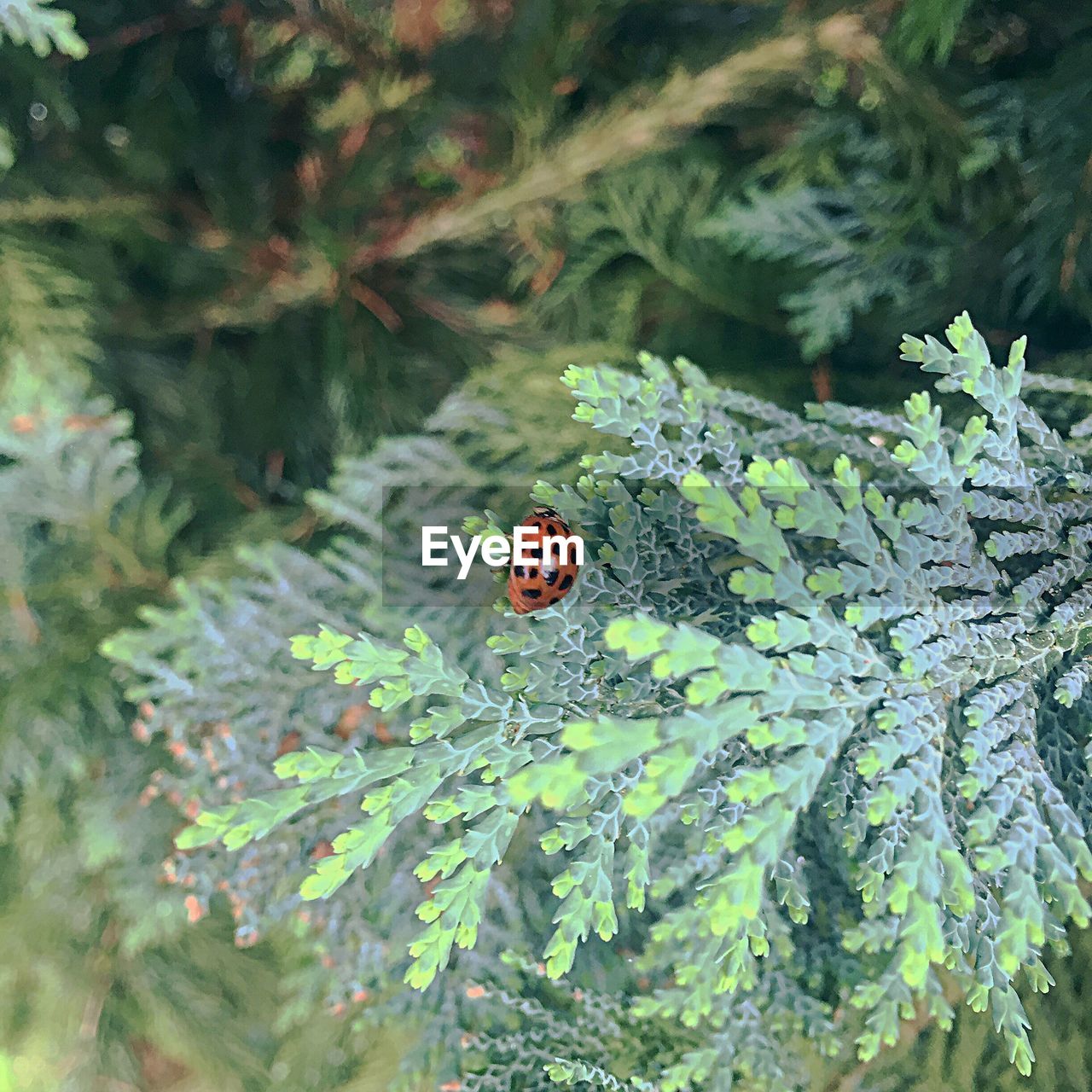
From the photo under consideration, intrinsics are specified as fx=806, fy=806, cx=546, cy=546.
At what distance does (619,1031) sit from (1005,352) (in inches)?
32.2

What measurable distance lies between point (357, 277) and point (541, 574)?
0.86 meters

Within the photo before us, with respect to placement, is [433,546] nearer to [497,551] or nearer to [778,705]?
[497,551]

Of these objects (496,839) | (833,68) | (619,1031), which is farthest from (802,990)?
(833,68)

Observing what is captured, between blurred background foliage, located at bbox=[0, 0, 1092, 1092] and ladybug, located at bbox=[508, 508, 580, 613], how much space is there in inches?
11.5

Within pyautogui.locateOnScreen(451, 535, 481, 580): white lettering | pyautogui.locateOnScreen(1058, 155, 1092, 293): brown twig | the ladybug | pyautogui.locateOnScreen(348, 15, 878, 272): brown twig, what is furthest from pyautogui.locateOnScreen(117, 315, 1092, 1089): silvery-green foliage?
pyautogui.locateOnScreen(348, 15, 878, 272): brown twig

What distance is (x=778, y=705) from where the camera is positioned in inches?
16.0

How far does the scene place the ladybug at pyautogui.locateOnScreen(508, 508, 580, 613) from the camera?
1.75 feet

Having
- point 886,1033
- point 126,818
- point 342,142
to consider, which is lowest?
point 126,818

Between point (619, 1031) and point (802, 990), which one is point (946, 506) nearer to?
point (802, 990)

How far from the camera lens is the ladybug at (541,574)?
0.53m

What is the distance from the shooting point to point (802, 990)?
760 millimetres

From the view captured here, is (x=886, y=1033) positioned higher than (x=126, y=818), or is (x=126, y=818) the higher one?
(x=886, y=1033)

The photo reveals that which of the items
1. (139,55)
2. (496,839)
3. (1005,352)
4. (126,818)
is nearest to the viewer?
(496,839)

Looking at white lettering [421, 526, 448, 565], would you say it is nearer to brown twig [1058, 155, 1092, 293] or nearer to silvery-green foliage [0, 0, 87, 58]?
silvery-green foliage [0, 0, 87, 58]
